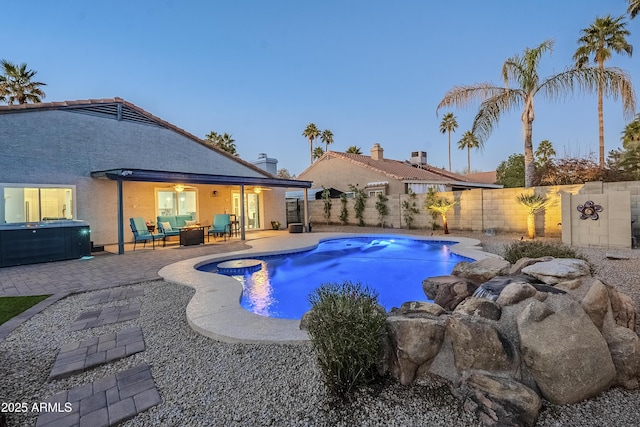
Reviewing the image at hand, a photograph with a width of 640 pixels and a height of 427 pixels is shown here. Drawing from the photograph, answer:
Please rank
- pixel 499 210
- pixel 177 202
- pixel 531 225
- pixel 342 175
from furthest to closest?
pixel 342 175, pixel 177 202, pixel 499 210, pixel 531 225

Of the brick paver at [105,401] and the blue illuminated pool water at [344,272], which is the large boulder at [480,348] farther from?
the blue illuminated pool water at [344,272]

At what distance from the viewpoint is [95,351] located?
411 centimetres

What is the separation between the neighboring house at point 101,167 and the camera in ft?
40.8

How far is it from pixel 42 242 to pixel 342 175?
2113 cm

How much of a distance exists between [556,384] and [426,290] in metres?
4.05

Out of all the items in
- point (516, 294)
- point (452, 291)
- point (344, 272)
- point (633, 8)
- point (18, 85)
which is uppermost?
point (633, 8)

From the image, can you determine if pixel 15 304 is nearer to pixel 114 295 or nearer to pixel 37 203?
pixel 114 295

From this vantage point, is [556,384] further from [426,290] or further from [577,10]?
[577,10]

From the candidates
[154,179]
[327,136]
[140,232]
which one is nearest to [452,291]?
[154,179]

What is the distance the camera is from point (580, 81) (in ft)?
42.8

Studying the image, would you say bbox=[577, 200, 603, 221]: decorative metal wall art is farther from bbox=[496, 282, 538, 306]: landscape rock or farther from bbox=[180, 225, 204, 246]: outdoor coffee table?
bbox=[180, 225, 204, 246]: outdoor coffee table

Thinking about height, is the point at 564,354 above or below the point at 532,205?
below

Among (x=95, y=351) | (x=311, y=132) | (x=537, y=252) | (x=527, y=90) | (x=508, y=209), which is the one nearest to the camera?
(x=95, y=351)

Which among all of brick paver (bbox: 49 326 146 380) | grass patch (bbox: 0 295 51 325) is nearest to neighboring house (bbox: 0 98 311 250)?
grass patch (bbox: 0 295 51 325)
